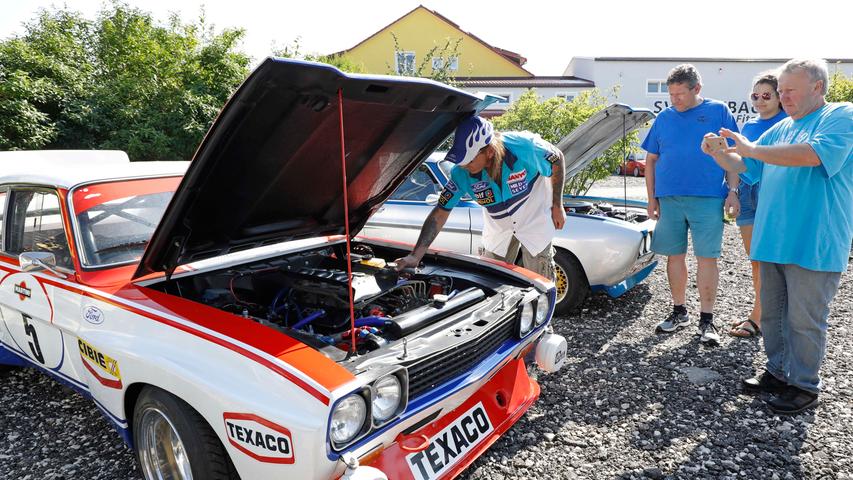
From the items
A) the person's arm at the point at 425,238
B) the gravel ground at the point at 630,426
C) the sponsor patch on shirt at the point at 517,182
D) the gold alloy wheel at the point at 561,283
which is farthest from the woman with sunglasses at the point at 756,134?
the person's arm at the point at 425,238

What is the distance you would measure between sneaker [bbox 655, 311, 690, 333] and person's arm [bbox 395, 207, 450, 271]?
2.11m

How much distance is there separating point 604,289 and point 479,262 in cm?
180

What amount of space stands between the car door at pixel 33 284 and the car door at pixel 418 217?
2.50m

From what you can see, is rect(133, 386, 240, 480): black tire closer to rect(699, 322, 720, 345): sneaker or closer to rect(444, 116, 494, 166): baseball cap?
rect(444, 116, 494, 166): baseball cap

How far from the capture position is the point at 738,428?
2.72 meters

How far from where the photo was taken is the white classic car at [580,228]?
420cm

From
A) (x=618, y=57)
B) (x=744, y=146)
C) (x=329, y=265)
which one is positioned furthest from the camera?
(x=618, y=57)

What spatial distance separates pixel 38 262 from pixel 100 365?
0.73 m

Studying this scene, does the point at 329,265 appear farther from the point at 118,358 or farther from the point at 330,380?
the point at 330,380

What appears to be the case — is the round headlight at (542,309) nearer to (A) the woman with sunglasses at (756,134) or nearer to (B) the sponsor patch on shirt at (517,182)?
(B) the sponsor patch on shirt at (517,182)

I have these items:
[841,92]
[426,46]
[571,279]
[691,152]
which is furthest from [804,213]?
[426,46]

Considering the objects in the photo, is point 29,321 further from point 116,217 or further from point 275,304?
point 275,304

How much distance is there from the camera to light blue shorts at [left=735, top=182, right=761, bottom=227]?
3.97 metres

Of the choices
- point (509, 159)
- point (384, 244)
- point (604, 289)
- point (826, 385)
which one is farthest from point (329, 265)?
point (826, 385)
